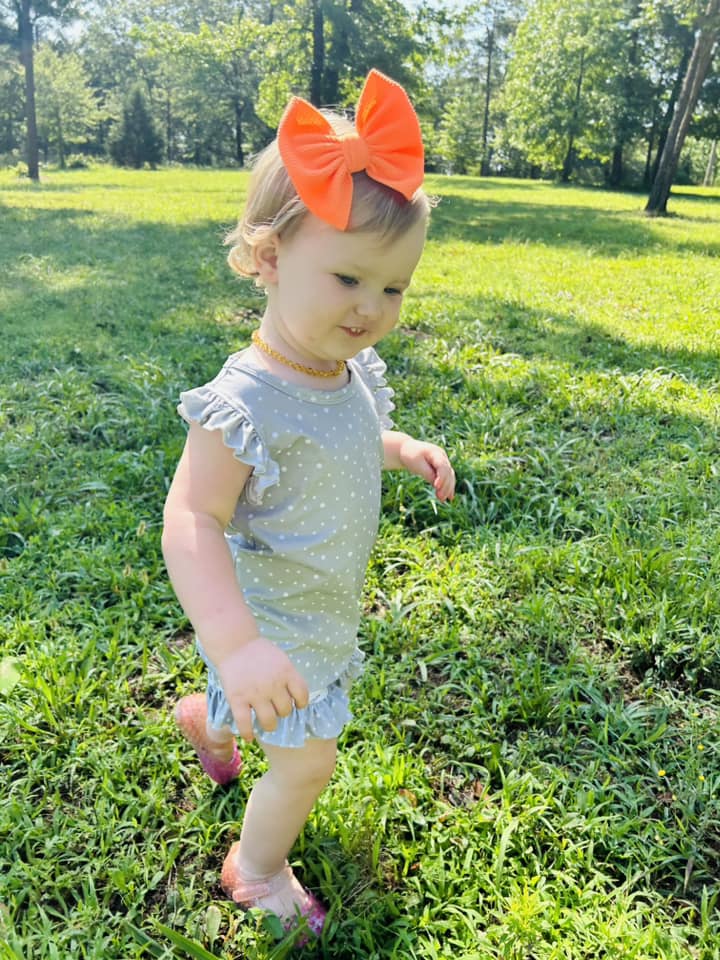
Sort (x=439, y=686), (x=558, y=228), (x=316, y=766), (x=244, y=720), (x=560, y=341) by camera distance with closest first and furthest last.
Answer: (x=244, y=720) < (x=316, y=766) < (x=439, y=686) < (x=560, y=341) < (x=558, y=228)

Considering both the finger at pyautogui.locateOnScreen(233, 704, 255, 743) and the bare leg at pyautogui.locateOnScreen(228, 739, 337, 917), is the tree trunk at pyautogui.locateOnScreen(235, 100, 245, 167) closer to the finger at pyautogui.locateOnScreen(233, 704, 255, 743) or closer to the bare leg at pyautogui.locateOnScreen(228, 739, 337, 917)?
the bare leg at pyautogui.locateOnScreen(228, 739, 337, 917)

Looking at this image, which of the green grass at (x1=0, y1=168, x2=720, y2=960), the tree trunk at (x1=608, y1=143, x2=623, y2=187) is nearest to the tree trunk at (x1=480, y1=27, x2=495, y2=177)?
the tree trunk at (x1=608, y1=143, x2=623, y2=187)

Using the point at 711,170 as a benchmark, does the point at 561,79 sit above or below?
above

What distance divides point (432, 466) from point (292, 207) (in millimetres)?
706

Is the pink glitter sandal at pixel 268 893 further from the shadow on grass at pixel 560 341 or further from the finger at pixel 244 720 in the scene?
the shadow on grass at pixel 560 341

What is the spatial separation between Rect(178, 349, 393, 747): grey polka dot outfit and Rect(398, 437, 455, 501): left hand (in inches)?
8.6

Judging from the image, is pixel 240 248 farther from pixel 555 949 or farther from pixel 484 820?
pixel 555 949

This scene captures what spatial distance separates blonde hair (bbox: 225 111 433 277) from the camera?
1146 millimetres

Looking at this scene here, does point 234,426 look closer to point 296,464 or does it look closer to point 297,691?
point 296,464

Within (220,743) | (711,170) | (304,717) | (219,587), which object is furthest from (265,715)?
(711,170)

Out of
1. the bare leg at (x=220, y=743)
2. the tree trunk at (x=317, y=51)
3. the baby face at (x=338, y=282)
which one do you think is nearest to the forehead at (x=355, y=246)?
the baby face at (x=338, y=282)

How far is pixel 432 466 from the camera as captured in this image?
5.54 feet

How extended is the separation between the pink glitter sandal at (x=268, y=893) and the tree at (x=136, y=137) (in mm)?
43824

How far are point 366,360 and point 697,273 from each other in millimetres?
6965
